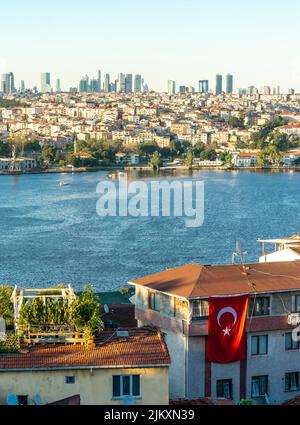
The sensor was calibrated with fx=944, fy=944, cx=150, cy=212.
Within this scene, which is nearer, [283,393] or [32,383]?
[32,383]

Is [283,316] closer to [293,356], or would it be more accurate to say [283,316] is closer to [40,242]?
[293,356]

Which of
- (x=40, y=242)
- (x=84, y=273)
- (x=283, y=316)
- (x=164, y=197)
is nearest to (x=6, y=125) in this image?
(x=164, y=197)

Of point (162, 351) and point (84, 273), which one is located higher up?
→ point (162, 351)

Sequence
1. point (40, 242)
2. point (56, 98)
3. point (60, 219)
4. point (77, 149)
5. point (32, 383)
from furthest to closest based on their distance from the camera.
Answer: point (56, 98) → point (77, 149) → point (60, 219) → point (40, 242) → point (32, 383)

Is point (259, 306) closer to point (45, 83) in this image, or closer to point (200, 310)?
point (200, 310)

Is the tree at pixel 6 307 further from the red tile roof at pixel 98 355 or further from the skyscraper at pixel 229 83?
the skyscraper at pixel 229 83

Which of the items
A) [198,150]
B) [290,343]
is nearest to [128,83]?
[198,150]

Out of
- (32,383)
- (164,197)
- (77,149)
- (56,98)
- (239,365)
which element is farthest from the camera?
(56,98)
